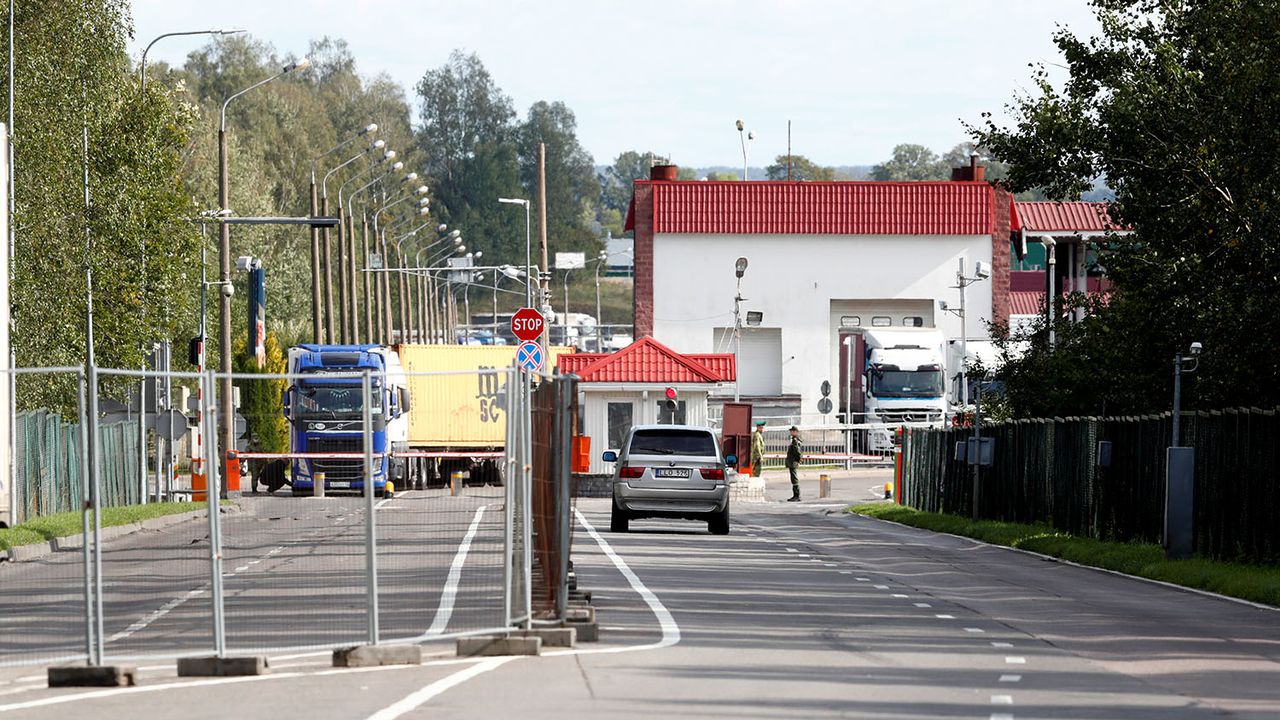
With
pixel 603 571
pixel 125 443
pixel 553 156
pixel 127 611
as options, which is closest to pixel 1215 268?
pixel 603 571

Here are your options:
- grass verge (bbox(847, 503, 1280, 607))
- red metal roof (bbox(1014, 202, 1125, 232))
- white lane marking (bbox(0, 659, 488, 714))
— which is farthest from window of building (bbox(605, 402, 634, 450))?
white lane marking (bbox(0, 659, 488, 714))

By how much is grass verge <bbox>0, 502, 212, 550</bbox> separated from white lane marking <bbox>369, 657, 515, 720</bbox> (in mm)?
10838

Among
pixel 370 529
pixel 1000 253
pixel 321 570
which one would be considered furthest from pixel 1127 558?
pixel 1000 253

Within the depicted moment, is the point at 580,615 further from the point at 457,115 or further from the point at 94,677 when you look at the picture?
the point at 457,115

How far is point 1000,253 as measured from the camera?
293 feet

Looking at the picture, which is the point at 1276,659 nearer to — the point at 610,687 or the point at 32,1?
the point at 610,687

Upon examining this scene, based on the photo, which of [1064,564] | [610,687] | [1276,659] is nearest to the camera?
[610,687]

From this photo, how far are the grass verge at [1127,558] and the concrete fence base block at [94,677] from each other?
1182cm

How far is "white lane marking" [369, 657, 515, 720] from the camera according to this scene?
38.0 feet

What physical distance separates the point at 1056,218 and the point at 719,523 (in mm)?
60595

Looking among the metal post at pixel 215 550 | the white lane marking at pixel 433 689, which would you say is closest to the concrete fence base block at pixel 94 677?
the metal post at pixel 215 550

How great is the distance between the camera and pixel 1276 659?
15.1m

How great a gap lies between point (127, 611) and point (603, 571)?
8.25 meters

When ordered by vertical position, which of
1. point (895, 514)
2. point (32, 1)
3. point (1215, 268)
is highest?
point (32, 1)
